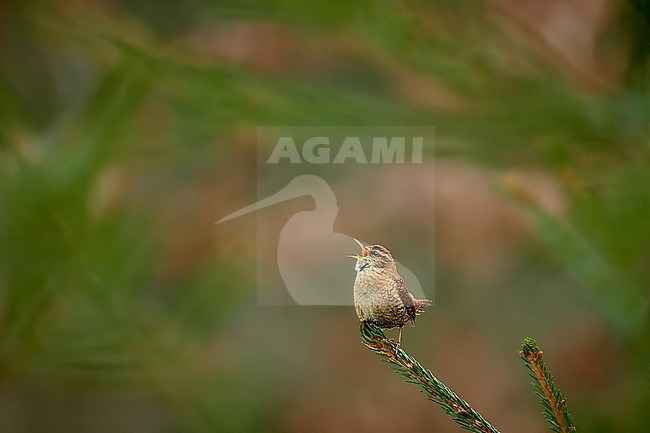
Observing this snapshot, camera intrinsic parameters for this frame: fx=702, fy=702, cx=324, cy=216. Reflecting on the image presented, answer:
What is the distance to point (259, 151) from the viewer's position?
0.65 m

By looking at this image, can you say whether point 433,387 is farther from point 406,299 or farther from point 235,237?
point 235,237

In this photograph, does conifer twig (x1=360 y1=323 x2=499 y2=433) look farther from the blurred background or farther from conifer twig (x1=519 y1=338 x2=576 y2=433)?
the blurred background

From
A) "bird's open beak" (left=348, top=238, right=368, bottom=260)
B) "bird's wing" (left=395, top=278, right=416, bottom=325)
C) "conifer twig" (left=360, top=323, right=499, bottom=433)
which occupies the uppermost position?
"bird's open beak" (left=348, top=238, right=368, bottom=260)

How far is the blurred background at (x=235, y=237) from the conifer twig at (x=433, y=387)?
0.24 metres

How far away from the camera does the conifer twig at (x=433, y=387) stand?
0.33 meters

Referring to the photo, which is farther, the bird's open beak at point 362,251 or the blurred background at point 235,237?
the blurred background at point 235,237

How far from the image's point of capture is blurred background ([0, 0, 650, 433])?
0.64 metres

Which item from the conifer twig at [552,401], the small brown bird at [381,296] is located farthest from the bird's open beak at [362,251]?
the conifer twig at [552,401]

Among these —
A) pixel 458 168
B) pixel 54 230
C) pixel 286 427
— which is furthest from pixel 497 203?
pixel 54 230

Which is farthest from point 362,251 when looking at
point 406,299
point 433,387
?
point 433,387

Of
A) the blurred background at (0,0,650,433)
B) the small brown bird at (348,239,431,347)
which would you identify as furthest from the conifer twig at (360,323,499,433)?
the blurred background at (0,0,650,433)

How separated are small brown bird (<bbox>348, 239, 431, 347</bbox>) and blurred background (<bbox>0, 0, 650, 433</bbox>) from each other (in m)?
0.14

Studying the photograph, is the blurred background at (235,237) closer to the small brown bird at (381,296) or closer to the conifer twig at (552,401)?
the small brown bird at (381,296)

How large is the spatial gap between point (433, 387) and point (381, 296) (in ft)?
0.34
